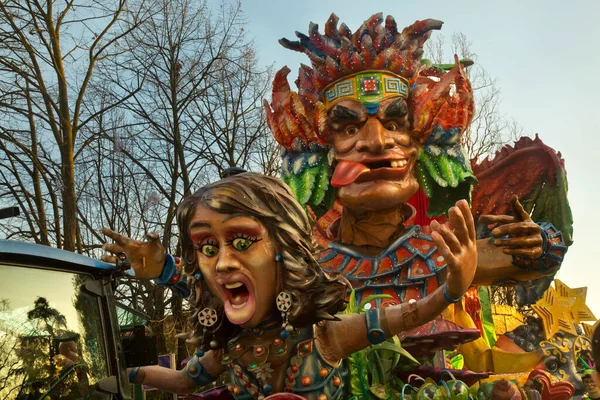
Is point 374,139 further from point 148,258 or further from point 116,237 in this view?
point 116,237

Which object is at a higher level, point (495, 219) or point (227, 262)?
point (495, 219)

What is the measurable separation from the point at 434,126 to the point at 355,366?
193 cm

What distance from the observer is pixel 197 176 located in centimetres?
1124

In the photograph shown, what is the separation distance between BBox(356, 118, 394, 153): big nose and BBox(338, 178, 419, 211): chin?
0.20 meters

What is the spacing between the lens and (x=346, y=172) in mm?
3945

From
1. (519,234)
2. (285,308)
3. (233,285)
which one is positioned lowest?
(285,308)

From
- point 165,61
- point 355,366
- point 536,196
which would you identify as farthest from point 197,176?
point 355,366

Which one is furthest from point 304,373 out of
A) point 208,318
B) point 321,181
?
point 321,181

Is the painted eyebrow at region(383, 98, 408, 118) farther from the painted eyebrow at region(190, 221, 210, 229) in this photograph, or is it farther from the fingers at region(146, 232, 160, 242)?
the painted eyebrow at region(190, 221, 210, 229)

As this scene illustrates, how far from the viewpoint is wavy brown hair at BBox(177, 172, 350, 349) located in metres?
2.49

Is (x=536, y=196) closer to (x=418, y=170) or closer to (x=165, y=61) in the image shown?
(x=418, y=170)

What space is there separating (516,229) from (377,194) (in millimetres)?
821

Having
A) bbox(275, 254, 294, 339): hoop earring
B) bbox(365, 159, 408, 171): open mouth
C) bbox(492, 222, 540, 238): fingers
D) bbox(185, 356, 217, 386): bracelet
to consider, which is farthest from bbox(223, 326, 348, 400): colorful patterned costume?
bbox(365, 159, 408, 171): open mouth

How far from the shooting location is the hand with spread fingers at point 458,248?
2.41 metres
